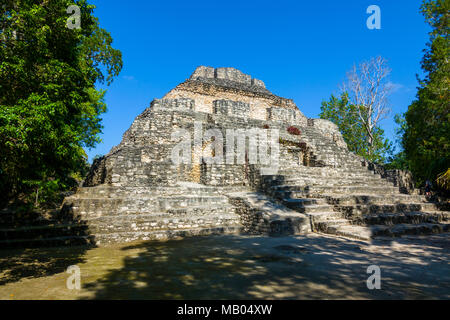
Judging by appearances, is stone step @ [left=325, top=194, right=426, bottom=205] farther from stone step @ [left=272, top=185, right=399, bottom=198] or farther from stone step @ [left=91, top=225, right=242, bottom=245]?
stone step @ [left=91, top=225, right=242, bottom=245]

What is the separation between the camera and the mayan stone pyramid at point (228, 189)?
753cm

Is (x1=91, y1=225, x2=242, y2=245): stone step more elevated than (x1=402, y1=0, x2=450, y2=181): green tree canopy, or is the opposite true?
(x1=402, y1=0, x2=450, y2=181): green tree canopy

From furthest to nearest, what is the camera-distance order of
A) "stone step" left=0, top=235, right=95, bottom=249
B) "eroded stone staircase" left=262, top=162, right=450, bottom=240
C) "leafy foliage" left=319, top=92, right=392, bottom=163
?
"leafy foliage" left=319, top=92, right=392, bottom=163 < "eroded stone staircase" left=262, top=162, right=450, bottom=240 < "stone step" left=0, top=235, right=95, bottom=249

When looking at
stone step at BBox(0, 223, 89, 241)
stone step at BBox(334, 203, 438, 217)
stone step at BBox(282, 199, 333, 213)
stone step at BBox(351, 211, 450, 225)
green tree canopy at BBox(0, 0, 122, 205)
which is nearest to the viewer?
green tree canopy at BBox(0, 0, 122, 205)

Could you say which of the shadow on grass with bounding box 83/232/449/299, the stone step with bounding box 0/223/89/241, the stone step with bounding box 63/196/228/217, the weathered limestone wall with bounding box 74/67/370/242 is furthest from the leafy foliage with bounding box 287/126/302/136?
the stone step with bounding box 0/223/89/241

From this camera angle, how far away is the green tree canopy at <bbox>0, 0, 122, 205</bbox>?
3484 millimetres

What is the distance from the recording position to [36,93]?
3865 mm

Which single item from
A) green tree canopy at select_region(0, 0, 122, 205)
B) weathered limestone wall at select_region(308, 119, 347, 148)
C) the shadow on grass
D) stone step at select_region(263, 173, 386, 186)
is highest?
weathered limestone wall at select_region(308, 119, 347, 148)

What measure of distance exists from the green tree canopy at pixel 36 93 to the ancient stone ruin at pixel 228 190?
3.29 m

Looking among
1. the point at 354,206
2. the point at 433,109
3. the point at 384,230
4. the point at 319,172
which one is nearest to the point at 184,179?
the point at 319,172

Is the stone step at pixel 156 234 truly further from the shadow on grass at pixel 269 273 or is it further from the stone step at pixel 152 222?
the shadow on grass at pixel 269 273

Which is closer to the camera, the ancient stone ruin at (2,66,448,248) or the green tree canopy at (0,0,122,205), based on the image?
the green tree canopy at (0,0,122,205)

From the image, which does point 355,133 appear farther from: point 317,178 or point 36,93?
point 36,93

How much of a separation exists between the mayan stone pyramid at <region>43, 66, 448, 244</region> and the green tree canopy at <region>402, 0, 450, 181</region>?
166cm
